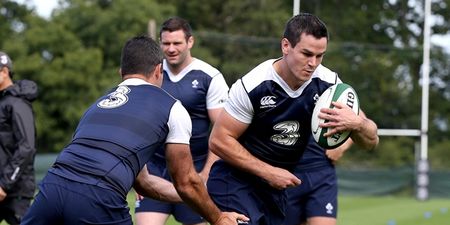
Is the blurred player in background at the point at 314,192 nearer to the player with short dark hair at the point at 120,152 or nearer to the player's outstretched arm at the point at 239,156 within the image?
the player's outstretched arm at the point at 239,156

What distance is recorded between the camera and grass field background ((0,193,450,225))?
53.9 feet

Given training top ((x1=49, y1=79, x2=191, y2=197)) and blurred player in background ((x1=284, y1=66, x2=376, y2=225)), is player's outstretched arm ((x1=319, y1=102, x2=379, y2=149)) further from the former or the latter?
blurred player in background ((x1=284, y1=66, x2=376, y2=225))

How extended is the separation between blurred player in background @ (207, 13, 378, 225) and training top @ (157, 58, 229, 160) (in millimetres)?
1632

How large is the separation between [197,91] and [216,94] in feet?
0.56

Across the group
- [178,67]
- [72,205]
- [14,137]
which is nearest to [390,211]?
[178,67]

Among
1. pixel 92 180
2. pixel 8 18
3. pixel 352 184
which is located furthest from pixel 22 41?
pixel 92 180

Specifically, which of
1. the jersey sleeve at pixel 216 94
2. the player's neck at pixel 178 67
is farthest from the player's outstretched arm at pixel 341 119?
the player's neck at pixel 178 67

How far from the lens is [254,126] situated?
6.57 meters

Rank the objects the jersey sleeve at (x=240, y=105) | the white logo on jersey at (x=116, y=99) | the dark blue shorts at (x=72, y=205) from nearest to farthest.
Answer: the dark blue shorts at (x=72, y=205) < the white logo on jersey at (x=116, y=99) < the jersey sleeve at (x=240, y=105)

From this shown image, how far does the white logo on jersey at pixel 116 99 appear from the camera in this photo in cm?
552

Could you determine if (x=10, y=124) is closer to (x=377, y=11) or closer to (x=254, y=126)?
(x=254, y=126)

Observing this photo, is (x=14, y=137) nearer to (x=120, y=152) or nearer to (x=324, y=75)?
(x=324, y=75)

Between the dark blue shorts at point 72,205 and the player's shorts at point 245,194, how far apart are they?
1.56m

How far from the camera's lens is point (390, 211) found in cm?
1919
